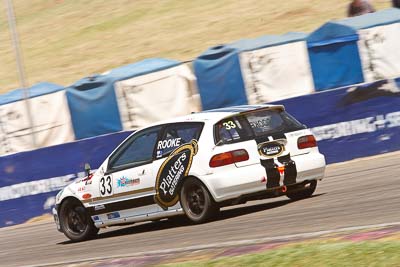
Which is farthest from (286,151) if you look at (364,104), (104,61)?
(104,61)

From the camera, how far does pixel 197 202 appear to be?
38.9 feet

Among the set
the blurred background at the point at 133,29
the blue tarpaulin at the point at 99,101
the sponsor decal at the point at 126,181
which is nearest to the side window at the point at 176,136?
the sponsor decal at the point at 126,181

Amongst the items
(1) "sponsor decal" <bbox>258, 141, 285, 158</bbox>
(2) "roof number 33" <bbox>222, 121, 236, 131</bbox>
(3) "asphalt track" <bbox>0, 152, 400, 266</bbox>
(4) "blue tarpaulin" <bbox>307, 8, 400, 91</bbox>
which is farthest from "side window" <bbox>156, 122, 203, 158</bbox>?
(4) "blue tarpaulin" <bbox>307, 8, 400, 91</bbox>

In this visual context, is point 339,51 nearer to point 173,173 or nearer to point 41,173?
point 41,173

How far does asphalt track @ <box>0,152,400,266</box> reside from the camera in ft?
33.6

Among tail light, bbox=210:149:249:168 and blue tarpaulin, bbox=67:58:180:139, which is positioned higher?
blue tarpaulin, bbox=67:58:180:139

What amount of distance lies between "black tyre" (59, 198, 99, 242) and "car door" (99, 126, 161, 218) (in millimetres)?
568

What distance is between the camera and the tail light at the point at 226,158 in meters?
11.6

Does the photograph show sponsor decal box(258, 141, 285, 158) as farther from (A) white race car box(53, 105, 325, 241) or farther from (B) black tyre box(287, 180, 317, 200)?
(B) black tyre box(287, 180, 317, 200)

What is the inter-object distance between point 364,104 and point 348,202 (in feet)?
20.4

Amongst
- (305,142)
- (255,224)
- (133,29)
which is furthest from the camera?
(133,29)

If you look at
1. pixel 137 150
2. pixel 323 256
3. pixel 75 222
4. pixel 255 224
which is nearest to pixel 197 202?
pixel 255 224

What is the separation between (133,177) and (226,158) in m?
1.46

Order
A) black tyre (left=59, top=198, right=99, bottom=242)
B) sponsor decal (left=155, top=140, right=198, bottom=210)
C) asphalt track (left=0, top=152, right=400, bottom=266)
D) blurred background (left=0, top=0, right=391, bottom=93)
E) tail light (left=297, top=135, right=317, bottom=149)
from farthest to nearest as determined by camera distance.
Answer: blurred background (left=0, top=0, right=391, bottom=93) → black tyre (left=59, top=198, right=99, bottom=242) → tail light (left=297, top=135, right=317, bottom=149) → sponsor decal (left=155, top=140, right=198, bottom=210) → asphalt track (left=0, top=152, right=400, bottom=266)
